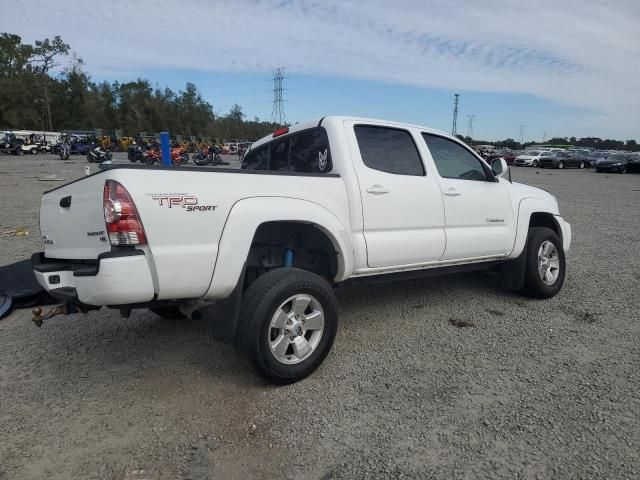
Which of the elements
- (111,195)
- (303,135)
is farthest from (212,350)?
(303,135)

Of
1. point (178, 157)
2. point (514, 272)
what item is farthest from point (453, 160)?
point (178, 157)

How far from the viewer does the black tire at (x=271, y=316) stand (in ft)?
10.2

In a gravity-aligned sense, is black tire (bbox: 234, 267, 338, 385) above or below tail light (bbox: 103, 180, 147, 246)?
below

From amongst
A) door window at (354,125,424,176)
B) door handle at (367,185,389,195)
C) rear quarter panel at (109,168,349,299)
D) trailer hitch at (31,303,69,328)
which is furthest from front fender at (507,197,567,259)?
trailer hitch at (31,303,69,328)

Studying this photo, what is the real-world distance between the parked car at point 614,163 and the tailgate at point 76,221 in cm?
3878

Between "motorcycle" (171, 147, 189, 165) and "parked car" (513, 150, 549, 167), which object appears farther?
"parked car" (513, 150, 549, 167)

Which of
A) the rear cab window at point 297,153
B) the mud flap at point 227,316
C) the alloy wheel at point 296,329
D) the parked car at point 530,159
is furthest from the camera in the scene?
the parked car at point 530,159

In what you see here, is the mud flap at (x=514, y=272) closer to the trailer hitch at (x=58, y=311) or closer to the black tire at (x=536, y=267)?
the black tire at (x=536, y=267)

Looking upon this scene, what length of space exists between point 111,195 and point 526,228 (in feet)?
13.7

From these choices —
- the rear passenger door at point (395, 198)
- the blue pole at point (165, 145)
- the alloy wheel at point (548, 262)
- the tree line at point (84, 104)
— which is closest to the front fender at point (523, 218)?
the alloy wheel at point (548, 262)

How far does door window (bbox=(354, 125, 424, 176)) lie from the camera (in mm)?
4031

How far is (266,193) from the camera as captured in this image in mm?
3275

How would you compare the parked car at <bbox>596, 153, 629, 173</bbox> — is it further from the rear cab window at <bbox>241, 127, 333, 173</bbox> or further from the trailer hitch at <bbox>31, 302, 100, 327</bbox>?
the trailer hitch at <bbox>31, 302, 100, 327</bbox>

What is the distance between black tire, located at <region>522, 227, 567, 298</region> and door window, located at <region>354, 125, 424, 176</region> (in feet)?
5.66
